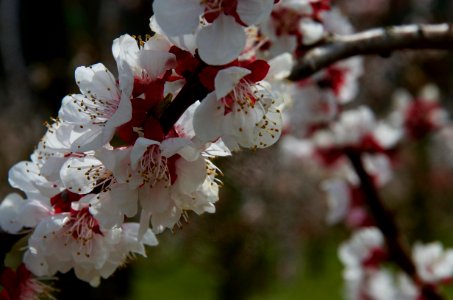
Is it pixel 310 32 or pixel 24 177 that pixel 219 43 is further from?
pixel 310 32

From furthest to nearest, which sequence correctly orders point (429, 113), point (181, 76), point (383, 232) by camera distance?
point (429, 113) < point (383, 232) < point (181, 76)

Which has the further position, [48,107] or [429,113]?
[48,107]

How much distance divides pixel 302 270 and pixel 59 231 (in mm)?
5261

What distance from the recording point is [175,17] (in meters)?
0.57

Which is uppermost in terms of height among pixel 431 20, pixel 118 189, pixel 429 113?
pixel 118 189

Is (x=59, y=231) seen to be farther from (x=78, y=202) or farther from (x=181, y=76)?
(x=181, y=76)

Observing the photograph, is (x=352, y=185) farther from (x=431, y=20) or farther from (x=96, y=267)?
(x=431, y=20)

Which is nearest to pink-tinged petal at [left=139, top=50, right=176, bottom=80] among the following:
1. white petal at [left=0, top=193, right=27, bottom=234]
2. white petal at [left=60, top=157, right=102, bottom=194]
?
white petal at [left=60, top=157, right=102, bottom=194]

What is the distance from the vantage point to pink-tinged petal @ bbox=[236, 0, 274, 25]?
0.57 m

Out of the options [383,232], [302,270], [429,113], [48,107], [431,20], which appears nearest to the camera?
[383,232]

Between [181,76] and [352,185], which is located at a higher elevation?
[181,76]

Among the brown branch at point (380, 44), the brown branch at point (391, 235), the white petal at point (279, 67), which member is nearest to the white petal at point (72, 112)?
the white petal at point (279, 67)

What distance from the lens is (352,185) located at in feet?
5.79

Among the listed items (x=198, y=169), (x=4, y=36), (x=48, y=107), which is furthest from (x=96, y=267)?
(x=4, y=36)
